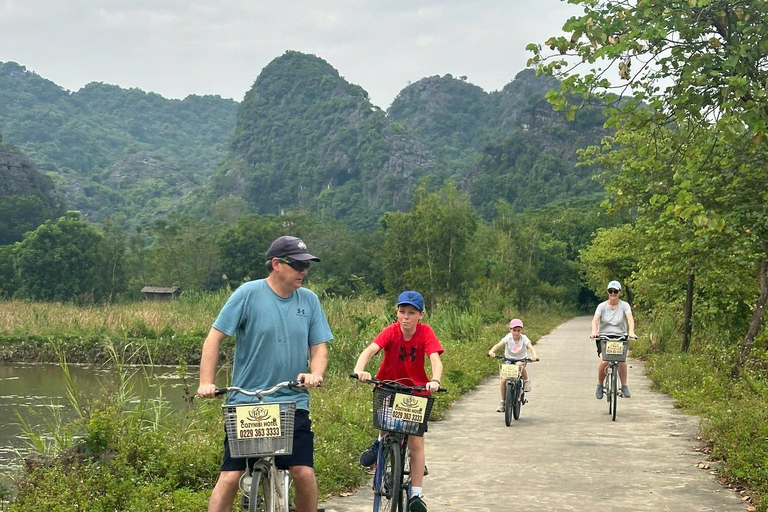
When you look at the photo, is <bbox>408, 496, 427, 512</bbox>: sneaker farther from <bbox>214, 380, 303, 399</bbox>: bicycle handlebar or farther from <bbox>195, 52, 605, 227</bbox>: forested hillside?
<bbox>195, 52, 605, 227</bbox>: forested hillside

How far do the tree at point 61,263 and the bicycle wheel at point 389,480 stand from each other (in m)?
62.0

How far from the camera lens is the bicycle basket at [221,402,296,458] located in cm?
A: 477

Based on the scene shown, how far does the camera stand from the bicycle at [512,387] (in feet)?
42.1

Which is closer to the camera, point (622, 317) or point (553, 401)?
point (622, 317)

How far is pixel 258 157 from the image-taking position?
181 metres

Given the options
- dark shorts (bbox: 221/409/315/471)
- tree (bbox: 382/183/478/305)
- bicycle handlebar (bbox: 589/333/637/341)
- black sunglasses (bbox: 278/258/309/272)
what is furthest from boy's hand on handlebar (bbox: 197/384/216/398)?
tree (bbox: 382/183/478/305)

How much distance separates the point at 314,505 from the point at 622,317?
9575 millimetres

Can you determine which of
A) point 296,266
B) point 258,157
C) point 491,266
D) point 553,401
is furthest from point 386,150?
point 296,266

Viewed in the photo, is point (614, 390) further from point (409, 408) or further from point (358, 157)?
point (358, 157)

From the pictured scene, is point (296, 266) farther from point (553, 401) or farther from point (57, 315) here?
point (57, 315)

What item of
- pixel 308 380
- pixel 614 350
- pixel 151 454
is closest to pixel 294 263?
pixel 308 380

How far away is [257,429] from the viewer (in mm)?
4785

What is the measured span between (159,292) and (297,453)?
223ft

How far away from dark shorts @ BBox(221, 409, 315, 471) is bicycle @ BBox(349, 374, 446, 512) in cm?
143
